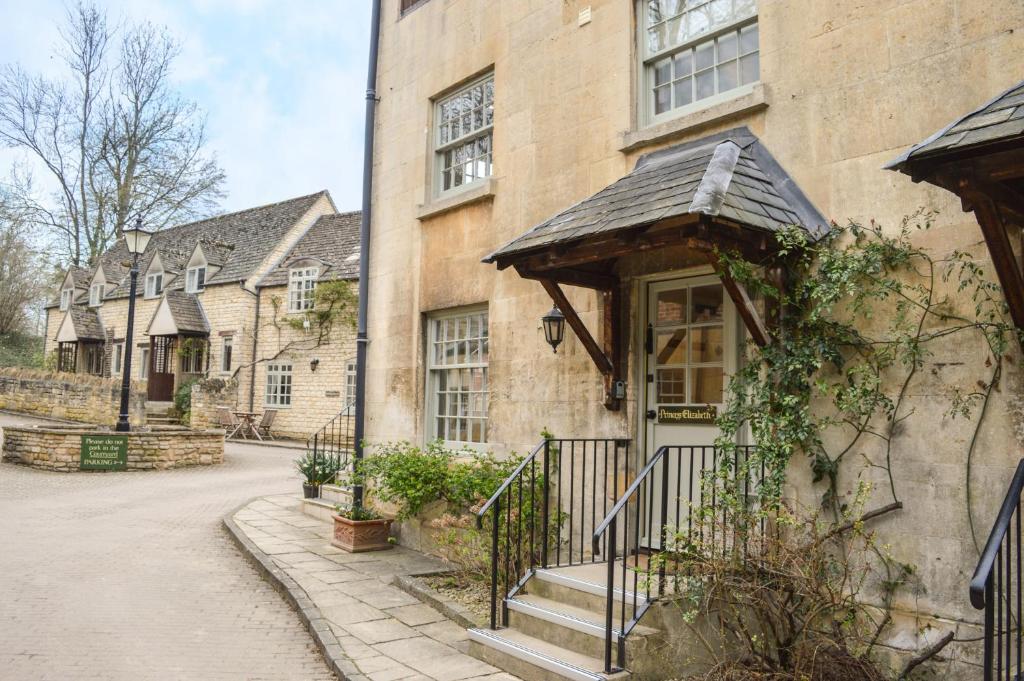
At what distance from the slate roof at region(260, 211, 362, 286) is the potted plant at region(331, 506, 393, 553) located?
1569 centimetres

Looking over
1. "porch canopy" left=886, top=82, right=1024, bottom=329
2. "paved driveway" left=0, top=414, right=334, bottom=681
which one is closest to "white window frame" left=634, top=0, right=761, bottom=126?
"porch canopy" left=886, top=82, right=1024, bottom=329

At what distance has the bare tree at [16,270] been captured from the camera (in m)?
36.3

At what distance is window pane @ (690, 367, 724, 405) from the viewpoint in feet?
19.7

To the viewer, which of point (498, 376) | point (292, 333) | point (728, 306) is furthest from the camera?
point (292, 333)

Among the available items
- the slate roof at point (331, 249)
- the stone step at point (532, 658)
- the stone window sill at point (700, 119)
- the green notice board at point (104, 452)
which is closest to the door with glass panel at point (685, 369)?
the stone window sill at point (700, 119)

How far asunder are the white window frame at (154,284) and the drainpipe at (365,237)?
2485 centimetres

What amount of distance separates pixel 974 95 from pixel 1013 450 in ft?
7.31

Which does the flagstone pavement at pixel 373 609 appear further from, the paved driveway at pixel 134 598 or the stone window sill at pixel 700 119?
the stone window sill at pixel 700 119

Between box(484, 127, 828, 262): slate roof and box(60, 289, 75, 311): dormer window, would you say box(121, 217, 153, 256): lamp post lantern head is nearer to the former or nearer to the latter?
box(484, 127, 828, 262): slate roof

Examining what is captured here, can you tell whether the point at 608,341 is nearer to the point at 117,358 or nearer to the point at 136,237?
the point at 136,237

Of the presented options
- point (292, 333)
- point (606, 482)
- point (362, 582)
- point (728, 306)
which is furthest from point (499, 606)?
point (292, 333)

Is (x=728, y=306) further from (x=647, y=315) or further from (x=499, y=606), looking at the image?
(x=499, y=606)

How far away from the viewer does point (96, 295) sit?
114 ft

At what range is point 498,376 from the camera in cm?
795
